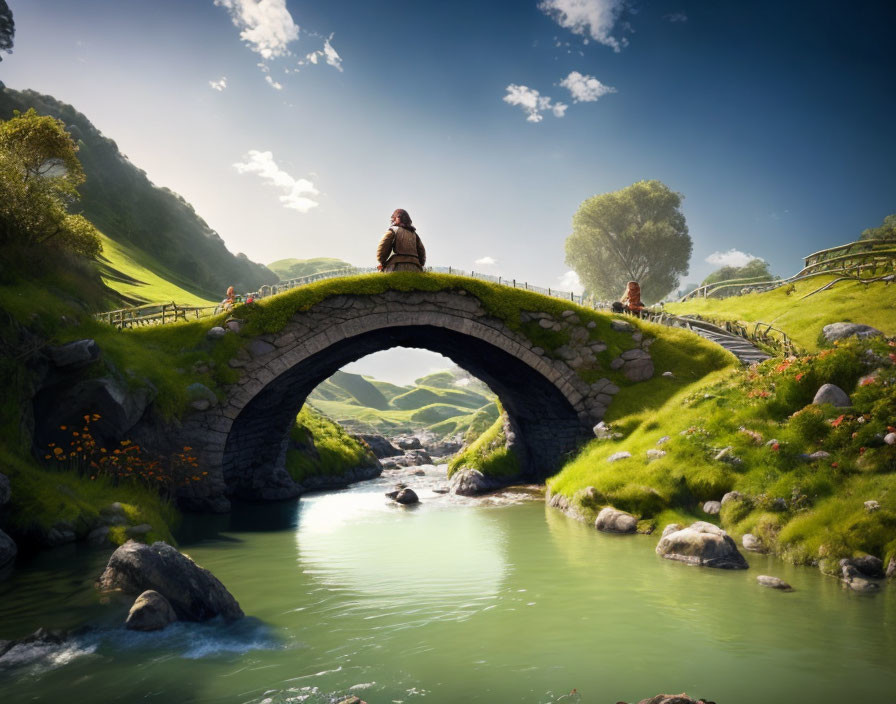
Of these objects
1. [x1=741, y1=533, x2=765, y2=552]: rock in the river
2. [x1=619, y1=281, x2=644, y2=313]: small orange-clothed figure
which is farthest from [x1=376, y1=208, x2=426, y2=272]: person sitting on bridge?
[x1=741, y1=533, x2=765, y2=552]: rock in the river

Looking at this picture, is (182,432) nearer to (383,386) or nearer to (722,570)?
(722,570)

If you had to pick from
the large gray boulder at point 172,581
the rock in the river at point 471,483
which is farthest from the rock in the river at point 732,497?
the rock in the river at point 471,483

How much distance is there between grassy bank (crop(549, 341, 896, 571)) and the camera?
9.93 metres

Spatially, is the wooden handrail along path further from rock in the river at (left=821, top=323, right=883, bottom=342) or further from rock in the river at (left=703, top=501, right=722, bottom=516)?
rock in the river at (left=703, top=501, right=722, bottom=516)

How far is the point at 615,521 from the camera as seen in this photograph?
44.3 ft

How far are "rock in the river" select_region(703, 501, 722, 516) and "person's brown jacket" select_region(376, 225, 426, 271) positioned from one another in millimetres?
13054

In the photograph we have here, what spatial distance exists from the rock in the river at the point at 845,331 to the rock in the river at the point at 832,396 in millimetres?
6046

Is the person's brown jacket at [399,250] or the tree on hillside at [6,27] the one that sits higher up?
the tree on hillside at [6,27]

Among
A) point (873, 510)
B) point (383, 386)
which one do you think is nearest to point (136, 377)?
point (873, 510)

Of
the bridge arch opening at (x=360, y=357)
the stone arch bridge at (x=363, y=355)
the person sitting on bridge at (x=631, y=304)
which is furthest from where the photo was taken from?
the person sitting on bridge at (x=631, y=304)

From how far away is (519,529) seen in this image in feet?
48.4

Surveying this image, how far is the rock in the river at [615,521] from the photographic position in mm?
13266

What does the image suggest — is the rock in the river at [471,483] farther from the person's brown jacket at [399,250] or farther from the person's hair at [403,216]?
the person's hair at [403,216]

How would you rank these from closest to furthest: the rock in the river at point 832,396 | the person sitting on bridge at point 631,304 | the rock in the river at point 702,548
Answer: the rock in the river at point 702,548 → the rock in the river at point 832,396 → the person sitting on bridge at point 631,304
